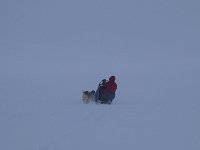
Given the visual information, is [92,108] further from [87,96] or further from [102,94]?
[102,94]

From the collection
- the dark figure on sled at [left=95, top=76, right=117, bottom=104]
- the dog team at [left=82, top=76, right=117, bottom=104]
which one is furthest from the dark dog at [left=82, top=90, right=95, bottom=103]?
the dark figure on sled at [left=95, top=76, right=117, bottom=104]

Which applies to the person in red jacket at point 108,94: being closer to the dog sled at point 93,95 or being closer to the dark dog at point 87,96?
the dog sled at point 93,95

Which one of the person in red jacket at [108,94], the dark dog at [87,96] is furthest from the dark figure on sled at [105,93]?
the dark dog at [87,96]

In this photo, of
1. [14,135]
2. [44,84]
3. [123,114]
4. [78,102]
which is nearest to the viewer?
[14,135]

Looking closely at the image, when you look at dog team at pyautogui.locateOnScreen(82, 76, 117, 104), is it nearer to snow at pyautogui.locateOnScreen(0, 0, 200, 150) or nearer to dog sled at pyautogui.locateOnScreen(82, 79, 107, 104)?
dog sled at pyautogui.locateOnScreen(82, 79, 107, 104)

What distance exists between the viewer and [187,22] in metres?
81.6

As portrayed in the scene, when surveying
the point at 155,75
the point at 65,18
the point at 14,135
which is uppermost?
the point at 65,18

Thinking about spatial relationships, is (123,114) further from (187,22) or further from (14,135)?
(187,22)

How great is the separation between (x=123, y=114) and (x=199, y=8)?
276 ft

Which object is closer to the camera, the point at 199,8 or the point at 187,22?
the point at 187,22

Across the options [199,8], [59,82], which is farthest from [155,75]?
[199,8]

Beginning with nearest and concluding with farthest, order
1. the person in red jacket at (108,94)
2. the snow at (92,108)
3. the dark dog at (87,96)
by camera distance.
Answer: the snow at (92,108), the dark dog at (87,96), the person in red jacket at (108,94)

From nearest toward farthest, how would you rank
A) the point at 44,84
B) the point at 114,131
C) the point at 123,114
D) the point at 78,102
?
the point at 114,131 < the point at 123,114 < the point at 78,102 < the point at 44,84

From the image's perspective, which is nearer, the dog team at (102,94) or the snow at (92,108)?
the snow at (92,108)
